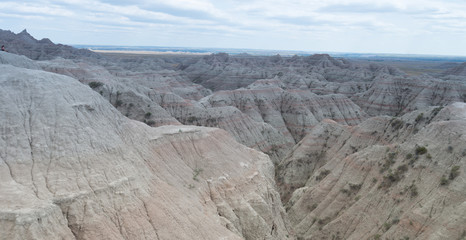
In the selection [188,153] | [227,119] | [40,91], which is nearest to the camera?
[40,91]

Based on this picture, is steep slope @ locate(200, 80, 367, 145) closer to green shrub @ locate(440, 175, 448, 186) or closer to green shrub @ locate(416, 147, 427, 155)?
green shrub @ locate(416, 147, 427, 155)

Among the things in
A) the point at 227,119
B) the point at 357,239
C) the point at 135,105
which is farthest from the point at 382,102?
the point at 357,239

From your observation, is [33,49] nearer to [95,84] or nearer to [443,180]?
[95,84]

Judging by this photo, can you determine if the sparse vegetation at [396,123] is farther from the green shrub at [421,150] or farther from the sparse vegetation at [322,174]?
the green shrub at [421,150]

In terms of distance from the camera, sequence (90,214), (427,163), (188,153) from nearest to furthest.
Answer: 1. (90,214)
2. (427,163)
3. (188,153)

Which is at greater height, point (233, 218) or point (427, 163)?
point (427, 163)

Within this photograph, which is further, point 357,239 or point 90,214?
point 357,239

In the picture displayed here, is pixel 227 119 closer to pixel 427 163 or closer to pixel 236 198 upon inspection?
pixel 236 198
